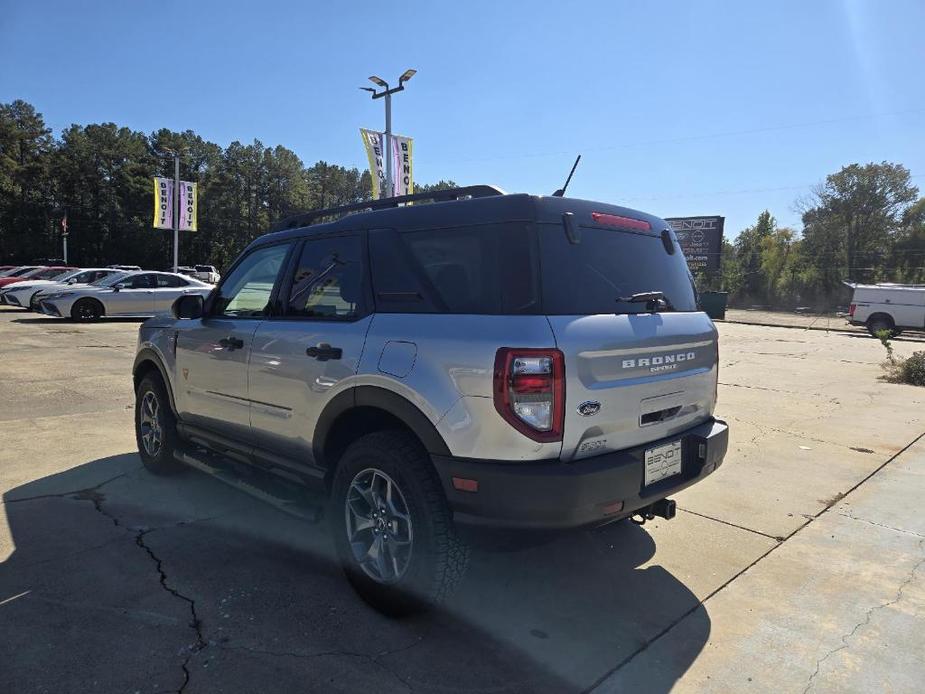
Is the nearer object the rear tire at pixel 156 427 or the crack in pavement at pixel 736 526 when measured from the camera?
the crack in pavement at pixel 736 526

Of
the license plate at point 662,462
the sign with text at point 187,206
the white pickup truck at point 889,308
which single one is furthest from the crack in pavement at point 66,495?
the sign with text at point 187,206

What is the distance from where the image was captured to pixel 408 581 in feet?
8.77

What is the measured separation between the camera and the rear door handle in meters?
3.02

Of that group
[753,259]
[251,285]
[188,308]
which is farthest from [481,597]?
[753,259]

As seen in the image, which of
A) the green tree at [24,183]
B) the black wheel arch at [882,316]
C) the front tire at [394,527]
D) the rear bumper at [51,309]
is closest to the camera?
the front tire at [394,527]

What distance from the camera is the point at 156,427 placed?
15.8 ft

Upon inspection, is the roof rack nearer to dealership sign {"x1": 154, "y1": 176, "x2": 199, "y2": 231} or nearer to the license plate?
the license plate

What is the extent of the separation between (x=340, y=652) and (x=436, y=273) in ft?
5.72

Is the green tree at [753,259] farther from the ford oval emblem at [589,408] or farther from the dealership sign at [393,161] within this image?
the ford oval emblem at [589,408]

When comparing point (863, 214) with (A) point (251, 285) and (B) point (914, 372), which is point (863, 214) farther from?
(A) point (251, 285)

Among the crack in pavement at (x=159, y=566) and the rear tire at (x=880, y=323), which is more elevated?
the rear tire at (x=880, y=323)

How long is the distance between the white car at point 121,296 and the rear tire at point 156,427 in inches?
520

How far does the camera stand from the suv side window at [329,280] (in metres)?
3.17

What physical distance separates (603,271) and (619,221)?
39 cm
